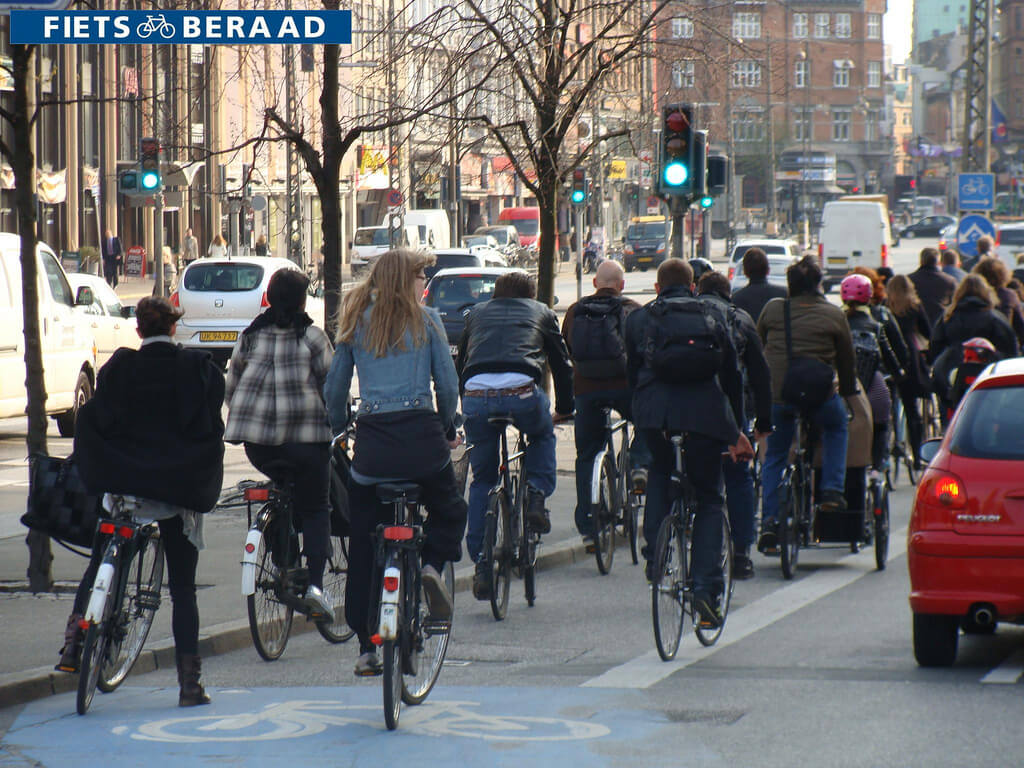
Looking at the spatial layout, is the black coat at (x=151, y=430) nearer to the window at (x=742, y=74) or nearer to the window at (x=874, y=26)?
the window at (x=742, y=74)

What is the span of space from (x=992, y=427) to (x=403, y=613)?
2669 millimetres

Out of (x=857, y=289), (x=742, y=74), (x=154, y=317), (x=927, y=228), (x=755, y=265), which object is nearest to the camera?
(x=154, y=317)

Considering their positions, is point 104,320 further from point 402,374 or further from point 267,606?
point 402,374

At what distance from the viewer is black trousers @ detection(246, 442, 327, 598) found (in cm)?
771

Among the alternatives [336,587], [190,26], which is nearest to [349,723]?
[336,587]

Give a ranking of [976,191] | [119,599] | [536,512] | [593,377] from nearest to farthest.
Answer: [119,599]
[536,512]
[593,377]
[976,191]

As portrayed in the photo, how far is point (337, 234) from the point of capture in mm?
12141

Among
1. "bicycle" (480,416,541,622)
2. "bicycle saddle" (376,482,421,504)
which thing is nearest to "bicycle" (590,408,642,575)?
"bicycle" (480,416,541,622)

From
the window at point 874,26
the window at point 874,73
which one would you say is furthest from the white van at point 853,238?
the window at point 874,73

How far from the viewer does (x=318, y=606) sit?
25.8 ft

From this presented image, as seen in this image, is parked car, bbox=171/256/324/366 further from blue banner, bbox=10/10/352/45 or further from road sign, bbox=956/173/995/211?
blue banner, bbox=10/10/352/45

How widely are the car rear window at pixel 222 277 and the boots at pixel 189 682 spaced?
62.8 feet

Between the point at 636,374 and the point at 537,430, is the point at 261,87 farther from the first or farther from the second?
the point at 636,374

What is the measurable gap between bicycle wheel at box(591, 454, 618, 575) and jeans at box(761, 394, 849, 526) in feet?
2.96
